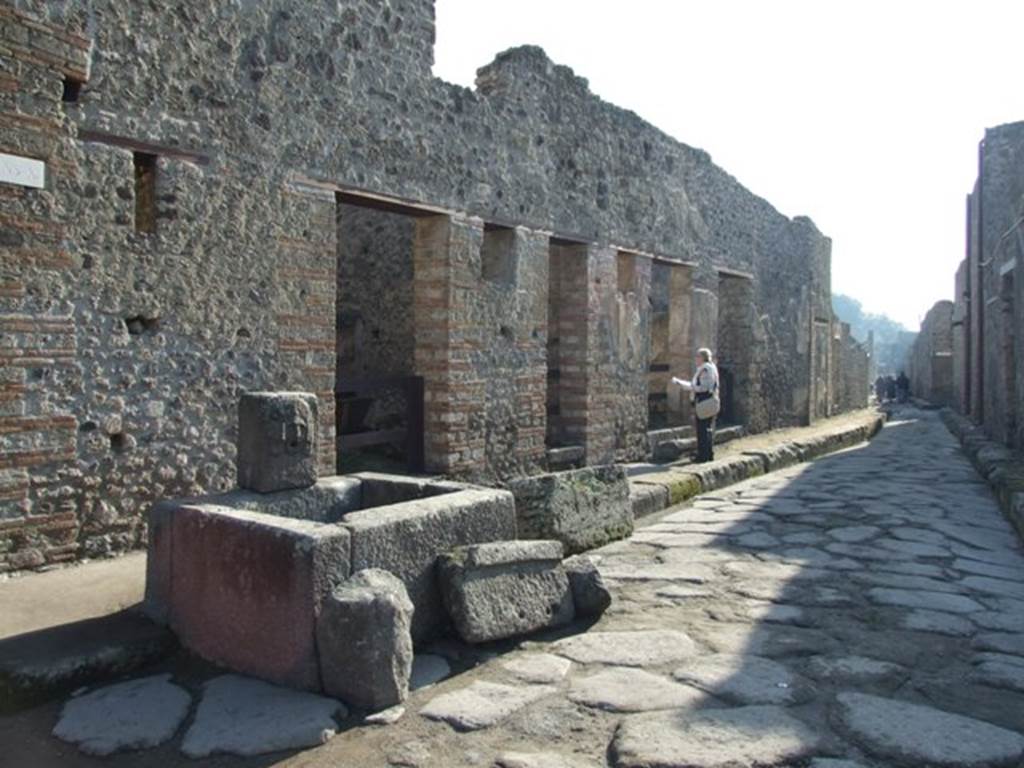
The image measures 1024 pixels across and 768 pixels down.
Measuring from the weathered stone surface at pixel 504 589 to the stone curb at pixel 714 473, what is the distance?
7.90 ft

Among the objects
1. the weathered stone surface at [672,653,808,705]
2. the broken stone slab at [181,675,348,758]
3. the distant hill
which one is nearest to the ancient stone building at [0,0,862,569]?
the broken stone slab at [181,675,348,758]

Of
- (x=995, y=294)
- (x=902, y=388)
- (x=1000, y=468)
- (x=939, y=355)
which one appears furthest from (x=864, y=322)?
(x=1000, y=468)

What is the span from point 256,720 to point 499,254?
568 centimetres

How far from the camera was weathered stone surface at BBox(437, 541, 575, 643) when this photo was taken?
3.29 m

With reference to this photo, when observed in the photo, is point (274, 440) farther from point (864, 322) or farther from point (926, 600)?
point (864, 322)

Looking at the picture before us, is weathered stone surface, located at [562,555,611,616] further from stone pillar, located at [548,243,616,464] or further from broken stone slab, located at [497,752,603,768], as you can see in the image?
stone pillar, located at [548,243,616,464]

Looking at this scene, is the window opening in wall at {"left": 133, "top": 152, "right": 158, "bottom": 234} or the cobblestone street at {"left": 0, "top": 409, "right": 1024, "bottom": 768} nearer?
the cobblestone street at {"left": 0, "top": 409, "right": 1024, "bottom": 768}

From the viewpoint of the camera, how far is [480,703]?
2.79 meters

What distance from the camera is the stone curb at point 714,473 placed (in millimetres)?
6543

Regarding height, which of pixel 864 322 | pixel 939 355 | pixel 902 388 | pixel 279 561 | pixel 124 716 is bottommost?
pixel 124 716

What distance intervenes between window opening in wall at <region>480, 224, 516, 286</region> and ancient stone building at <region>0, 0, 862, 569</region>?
0.9 inches

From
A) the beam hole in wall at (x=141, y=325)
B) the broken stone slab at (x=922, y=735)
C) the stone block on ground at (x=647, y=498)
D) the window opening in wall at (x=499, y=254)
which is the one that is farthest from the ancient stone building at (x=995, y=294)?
the beam hole in wall at (x=141, y=325)

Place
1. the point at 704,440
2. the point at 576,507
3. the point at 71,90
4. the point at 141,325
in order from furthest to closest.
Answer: the point at 704,440
the point at 576,507
the point at 141,325
the point at 71,90

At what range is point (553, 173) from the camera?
27.1 ft
